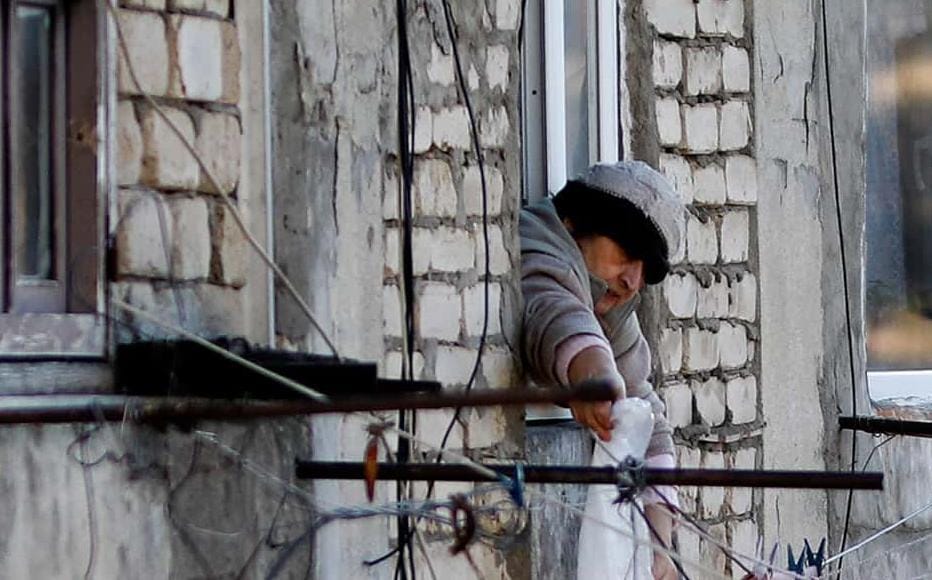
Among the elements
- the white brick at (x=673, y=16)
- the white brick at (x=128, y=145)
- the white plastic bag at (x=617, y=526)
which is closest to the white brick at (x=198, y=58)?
the white brick at (x=128, y=145)

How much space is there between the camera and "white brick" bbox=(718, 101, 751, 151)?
6.69 metres

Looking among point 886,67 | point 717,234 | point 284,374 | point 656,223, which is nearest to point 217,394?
point 284,374

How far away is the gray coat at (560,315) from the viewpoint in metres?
5.55

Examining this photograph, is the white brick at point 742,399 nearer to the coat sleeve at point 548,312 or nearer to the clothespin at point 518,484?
the coat sleeve at point 548,312

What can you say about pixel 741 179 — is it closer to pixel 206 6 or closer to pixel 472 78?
pixel 472 78

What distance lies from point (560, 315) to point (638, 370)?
1.55ft

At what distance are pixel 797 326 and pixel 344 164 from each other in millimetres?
2397

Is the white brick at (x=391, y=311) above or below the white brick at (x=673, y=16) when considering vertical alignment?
below

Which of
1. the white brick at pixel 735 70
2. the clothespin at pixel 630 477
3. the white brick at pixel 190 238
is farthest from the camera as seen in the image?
the white brick at pixel 735 70

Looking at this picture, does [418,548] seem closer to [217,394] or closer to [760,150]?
[217,394]

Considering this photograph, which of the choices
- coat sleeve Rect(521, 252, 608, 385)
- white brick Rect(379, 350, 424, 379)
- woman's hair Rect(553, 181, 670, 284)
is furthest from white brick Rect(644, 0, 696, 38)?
white brick Rect(379, 350, 424, 379)

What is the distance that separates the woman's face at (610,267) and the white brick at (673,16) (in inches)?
35.2

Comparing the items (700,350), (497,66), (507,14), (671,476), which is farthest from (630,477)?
(700,350)

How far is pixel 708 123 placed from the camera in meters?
6.61
